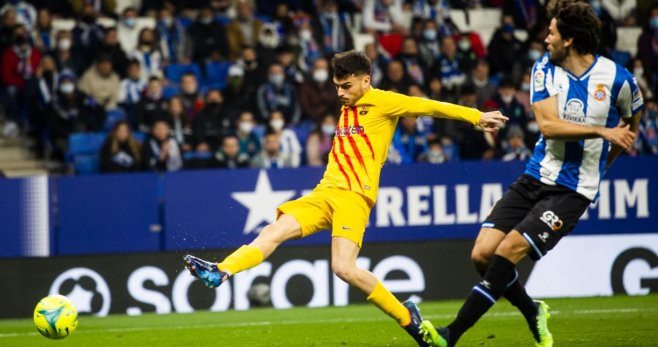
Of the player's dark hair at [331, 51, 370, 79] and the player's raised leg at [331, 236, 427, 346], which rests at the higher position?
the player's dark hair at [331, 51, 370, 79]

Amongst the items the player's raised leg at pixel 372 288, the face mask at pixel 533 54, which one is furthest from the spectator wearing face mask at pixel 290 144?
the player's raised leg at pixel 372 288

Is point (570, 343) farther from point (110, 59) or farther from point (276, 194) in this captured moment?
point (110, 59)

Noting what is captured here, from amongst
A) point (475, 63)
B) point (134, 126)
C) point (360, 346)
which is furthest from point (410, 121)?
point (360, 346)

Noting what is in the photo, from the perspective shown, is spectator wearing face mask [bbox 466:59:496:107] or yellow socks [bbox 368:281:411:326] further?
spectator wearing face mask [bbox 466:59:496:107]

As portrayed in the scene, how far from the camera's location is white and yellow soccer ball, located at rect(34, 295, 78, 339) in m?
7.75

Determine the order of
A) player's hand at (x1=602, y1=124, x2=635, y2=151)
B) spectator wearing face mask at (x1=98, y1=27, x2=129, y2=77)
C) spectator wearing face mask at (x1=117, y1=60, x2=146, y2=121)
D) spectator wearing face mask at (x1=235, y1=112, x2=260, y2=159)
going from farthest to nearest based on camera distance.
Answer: spectator wearing face mask at (x1=98, y1=27, x2=129, y2=77)
spectator wearing face mask at (x1=117, y1=60, x2=146, y2=121)
spectator wearing face mask at (x1=235, y1=112, x2=260, y2=159)
player's hand at (x1=602, y1=124, x2=635, y2=151)

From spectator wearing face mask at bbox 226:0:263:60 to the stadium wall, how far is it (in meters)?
4.27

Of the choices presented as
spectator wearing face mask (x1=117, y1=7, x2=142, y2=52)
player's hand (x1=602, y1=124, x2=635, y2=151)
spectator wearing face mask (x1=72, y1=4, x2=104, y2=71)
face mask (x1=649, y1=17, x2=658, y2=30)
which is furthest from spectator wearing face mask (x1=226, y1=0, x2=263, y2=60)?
player's hand (x1=602, y1=124, x2=635, y2=151)

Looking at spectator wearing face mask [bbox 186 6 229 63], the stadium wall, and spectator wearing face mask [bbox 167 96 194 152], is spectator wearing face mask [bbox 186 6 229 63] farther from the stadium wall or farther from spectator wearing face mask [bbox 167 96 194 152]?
the stadium wall

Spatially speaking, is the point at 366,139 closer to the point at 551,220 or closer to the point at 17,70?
the point at 551,220

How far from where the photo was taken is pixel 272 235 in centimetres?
734

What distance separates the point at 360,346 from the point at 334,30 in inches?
351

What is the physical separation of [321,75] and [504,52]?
3032mm

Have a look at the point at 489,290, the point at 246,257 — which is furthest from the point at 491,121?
the point at 246,257
